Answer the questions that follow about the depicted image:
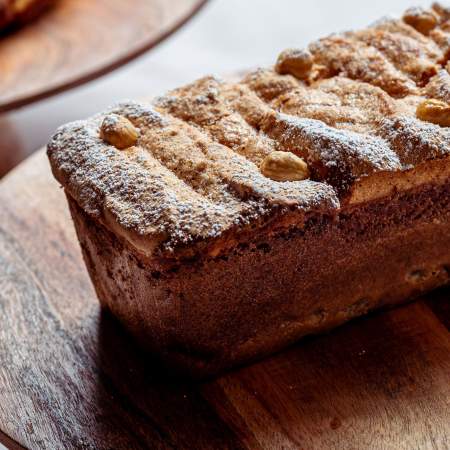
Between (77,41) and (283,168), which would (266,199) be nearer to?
(283,168)

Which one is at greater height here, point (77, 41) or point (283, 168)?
point (283, 168)

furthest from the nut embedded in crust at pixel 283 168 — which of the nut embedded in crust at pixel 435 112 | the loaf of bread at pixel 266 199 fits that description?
the nut embedded in crust at pixel 435 112

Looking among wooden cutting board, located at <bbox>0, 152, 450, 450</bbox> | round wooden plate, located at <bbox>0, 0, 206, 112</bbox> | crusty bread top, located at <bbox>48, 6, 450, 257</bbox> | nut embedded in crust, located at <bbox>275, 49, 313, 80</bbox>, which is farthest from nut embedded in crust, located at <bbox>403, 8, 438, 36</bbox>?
round wooden plate, located at <bbox>0, 0, 206, 112</bbox>

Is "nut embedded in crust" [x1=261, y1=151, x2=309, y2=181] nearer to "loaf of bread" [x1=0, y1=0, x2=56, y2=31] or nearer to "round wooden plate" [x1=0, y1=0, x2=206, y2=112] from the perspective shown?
"round wooden plate" [x1=0, y1=0, x2=206, y2=112]

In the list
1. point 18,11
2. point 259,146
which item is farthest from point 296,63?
point 18,11

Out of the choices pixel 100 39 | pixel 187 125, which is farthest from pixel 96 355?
pixel 100 39

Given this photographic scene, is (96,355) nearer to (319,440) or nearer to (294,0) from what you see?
(319,440)

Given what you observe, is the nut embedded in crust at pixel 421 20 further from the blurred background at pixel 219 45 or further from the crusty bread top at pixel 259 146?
the blurred background at pixel 219 45
